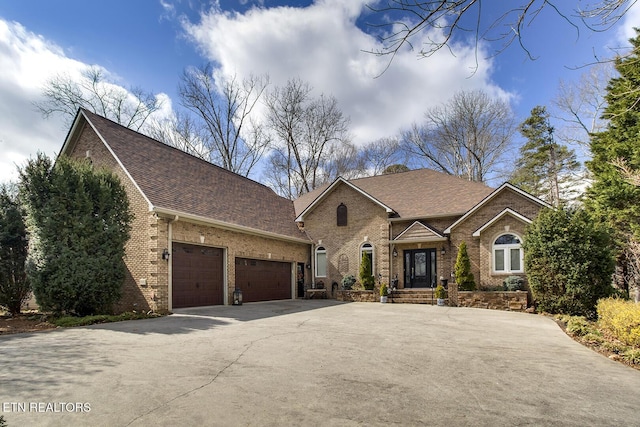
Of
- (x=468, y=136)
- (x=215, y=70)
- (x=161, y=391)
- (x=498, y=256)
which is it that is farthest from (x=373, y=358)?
(x=215, y=70)

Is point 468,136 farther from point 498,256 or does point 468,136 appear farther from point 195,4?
point 195,4

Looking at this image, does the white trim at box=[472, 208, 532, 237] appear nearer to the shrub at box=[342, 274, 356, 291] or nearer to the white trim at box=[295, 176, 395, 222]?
the white trim at box=[295, 176, 395, 222]

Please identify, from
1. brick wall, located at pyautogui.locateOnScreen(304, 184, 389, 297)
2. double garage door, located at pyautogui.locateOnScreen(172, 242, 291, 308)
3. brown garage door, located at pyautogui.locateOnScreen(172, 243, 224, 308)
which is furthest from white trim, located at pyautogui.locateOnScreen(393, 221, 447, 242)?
brown garage door, located at pyautogui.locateOnScreen(172, 243, 224, 308)

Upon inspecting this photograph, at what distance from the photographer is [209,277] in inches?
574

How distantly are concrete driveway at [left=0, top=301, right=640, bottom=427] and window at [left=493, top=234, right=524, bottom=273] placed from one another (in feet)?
26.1

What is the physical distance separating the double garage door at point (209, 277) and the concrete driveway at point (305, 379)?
4.34 meters

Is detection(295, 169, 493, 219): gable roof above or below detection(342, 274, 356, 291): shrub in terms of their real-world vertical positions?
above

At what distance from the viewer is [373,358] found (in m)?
6.46

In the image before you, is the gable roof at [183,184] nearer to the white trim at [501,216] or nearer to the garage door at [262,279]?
the garage door at [262,279]

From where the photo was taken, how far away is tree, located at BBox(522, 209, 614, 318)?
12281mm

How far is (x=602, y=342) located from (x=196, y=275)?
1234 centimetres

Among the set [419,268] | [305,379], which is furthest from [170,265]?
[419,268]

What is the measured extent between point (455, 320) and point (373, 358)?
6.28m

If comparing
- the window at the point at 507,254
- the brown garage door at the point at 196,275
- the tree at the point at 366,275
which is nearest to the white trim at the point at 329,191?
the tree at the point at 366,275
